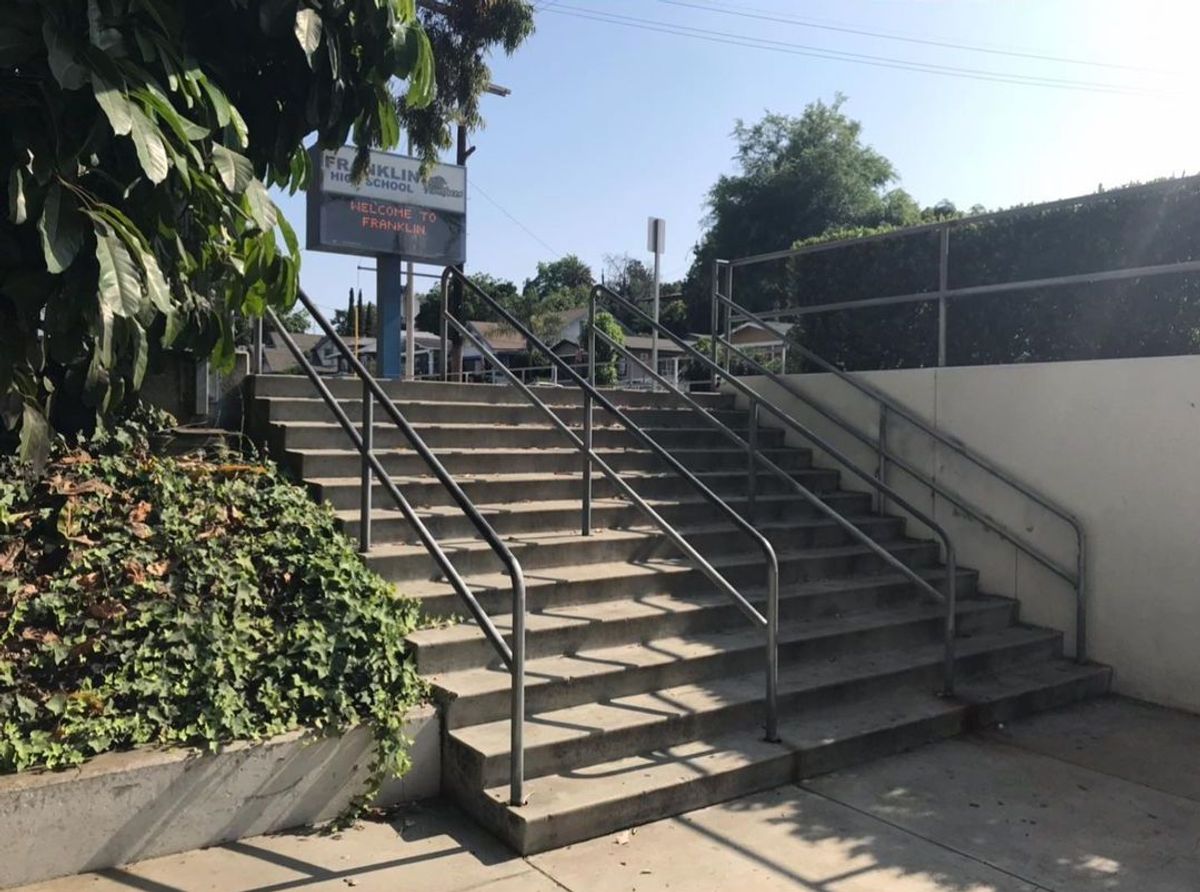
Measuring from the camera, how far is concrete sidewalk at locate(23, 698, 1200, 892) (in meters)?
3.49

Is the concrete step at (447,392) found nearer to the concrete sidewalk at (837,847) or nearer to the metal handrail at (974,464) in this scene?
the metal handrail at (974,464)

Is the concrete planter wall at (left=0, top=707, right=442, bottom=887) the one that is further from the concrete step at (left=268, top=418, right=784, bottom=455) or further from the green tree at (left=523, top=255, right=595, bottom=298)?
the green tree at (left=523, top=255, right=595, bottom=298)

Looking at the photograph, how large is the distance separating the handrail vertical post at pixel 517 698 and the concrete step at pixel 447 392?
10.1 feet

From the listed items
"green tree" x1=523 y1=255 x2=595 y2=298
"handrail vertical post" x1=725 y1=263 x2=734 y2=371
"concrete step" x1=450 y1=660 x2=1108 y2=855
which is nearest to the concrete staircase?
"concrete step" x1=450 y1=660 x2=1108 y2=855

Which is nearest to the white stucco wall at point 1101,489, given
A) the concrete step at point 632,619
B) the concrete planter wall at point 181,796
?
the concrete step at point 632,619

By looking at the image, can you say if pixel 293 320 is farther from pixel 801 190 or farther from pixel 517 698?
pixel 517 698

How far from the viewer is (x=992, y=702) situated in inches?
211

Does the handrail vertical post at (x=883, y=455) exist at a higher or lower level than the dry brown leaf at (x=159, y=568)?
higher

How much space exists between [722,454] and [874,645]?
2375 mm

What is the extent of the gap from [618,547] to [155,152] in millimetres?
4021

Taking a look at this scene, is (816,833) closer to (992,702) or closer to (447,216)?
(992,702)

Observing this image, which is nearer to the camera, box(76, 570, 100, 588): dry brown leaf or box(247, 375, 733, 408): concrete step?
box(76, 570, 100, 588): dry brown leaf

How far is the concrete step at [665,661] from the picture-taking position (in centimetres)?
434

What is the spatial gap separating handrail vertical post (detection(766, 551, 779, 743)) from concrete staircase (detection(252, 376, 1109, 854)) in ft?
0.35
